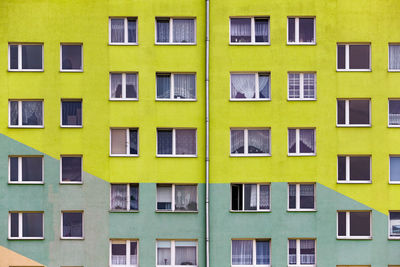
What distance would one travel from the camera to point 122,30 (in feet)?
100

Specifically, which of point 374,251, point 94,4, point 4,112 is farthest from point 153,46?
point 374,251

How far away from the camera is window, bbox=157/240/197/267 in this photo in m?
29.8

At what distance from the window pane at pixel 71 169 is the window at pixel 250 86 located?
29.9 ft

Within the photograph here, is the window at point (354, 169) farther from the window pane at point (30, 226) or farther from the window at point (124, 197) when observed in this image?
the window pane at point (30, 226)

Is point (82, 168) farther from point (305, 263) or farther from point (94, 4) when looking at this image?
point (305, 263)

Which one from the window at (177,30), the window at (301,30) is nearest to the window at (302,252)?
the window at (301,30)

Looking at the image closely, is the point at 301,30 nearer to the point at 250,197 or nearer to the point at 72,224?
the point at 250,197

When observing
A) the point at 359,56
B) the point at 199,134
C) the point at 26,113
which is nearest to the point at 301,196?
the point at 199,134

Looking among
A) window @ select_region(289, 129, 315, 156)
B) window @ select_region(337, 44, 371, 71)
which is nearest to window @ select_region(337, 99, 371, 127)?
window @ select_region(289, 129, 315, 156)

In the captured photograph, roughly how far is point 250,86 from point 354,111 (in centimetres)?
582

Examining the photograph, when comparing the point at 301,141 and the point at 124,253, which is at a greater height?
the point at 301,141

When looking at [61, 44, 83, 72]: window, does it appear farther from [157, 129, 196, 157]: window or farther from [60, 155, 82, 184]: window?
[157, 129, 196, 157]: window

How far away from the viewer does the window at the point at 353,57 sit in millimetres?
30391

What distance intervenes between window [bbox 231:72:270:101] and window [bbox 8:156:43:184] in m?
11.2
